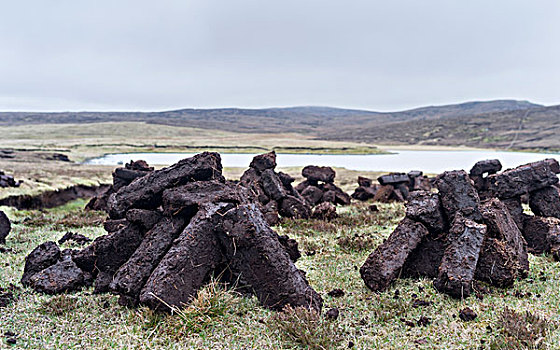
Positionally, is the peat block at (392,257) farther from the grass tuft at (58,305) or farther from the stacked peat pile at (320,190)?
the stacked peat pile at (320,190)

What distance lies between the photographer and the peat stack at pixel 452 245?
23.2 ft

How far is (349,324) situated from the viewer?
6031 mm

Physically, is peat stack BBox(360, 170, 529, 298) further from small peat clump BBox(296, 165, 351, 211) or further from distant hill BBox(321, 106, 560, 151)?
distant hill BBox(321, 106, 560, 151)

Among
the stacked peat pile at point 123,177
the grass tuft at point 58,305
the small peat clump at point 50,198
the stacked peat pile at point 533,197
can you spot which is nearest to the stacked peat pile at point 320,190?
the stacked peat pile at point 123,177

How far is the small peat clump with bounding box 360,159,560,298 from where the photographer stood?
279 inches

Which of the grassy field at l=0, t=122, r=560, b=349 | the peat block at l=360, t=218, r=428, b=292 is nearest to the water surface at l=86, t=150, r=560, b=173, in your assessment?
the peat block at l=360, t=218, r=428, b=292

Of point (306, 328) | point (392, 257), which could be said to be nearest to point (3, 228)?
point (306, 328)

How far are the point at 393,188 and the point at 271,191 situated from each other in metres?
7.10

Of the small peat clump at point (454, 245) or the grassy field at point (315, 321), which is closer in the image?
the grassy field at point (315, 321)

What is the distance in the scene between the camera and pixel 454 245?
23.8 ft

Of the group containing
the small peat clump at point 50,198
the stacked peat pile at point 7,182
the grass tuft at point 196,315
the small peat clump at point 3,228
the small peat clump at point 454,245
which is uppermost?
the small peat clump at point 454,245

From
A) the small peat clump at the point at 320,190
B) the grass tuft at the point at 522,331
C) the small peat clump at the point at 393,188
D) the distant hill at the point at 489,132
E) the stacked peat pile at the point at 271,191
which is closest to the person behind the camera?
the grass tuft at the point at 522,331

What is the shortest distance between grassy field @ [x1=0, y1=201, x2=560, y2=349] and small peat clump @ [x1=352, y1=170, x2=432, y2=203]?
1139cm

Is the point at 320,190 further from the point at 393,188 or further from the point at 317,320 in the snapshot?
the point at 317,320
